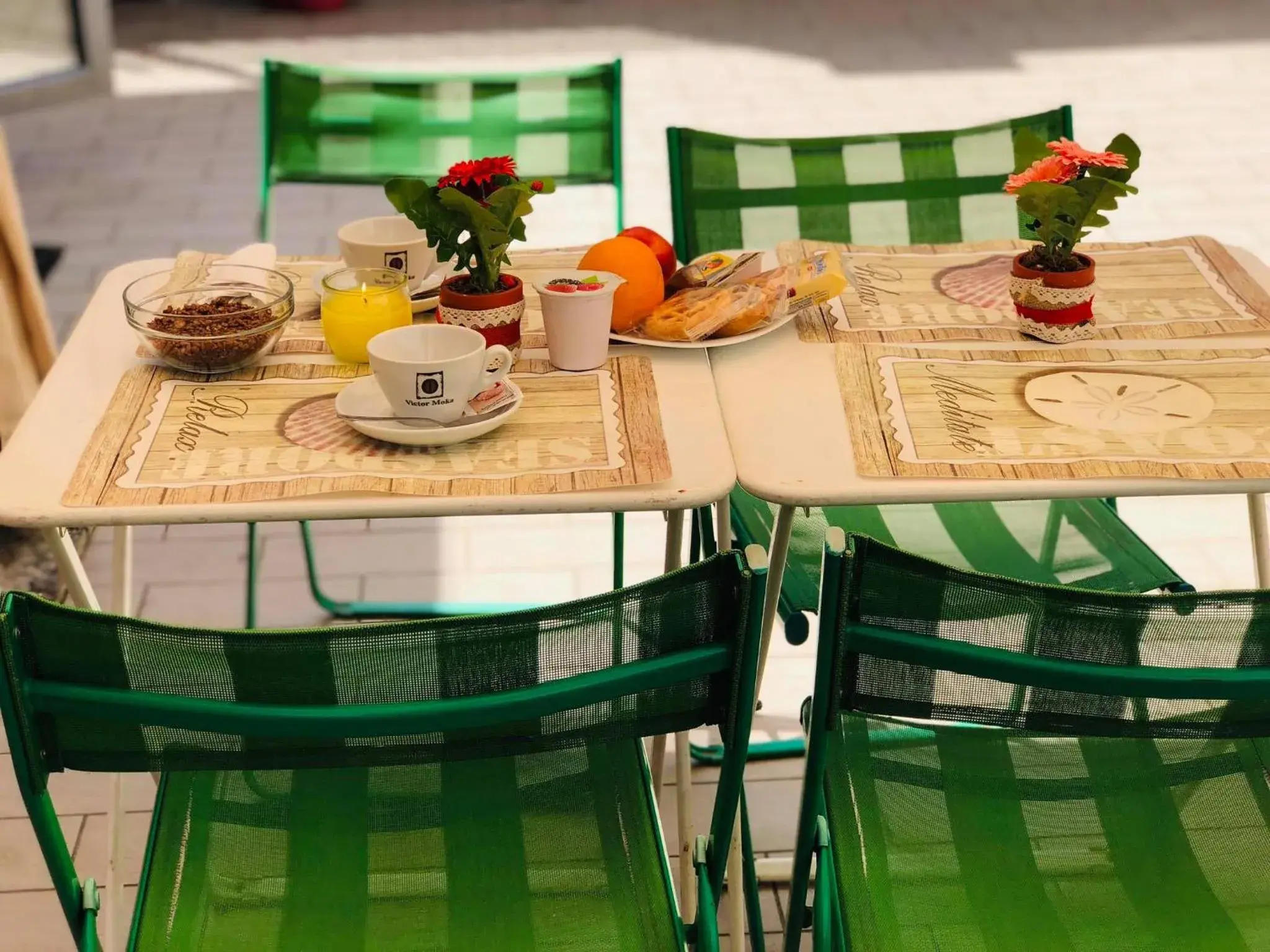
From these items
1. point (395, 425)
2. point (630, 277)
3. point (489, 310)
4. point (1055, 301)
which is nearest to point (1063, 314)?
point (1055, 301)

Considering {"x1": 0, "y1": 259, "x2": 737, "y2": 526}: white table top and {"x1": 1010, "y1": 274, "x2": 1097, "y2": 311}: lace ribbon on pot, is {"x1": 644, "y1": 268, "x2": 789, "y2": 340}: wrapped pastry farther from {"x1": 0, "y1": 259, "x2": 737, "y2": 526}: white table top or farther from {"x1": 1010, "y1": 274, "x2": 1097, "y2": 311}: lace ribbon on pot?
{"x1": 1010, "y1": 274, "x2": 1097, "y2": 311}: lace ribbon on pot

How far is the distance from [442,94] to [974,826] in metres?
1.68

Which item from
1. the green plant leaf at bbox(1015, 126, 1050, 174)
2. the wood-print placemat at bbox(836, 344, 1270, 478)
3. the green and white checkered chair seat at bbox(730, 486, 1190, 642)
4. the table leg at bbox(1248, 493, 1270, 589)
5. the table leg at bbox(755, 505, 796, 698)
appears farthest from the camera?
the table leg at bbox(1248, 493, 1270, 589)

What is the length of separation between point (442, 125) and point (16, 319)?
1025mm

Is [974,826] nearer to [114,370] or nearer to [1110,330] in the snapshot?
[1110,330]

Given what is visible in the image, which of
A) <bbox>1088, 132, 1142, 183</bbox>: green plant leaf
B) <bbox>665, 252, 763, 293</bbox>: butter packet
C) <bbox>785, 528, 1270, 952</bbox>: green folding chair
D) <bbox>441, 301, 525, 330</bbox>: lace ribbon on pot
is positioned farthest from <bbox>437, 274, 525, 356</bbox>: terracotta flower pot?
<bbox>1088, 132, 1142, 183</bbox>: green plant leaf

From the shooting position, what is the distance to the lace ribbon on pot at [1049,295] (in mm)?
1676

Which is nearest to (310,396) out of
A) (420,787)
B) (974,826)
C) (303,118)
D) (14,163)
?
(420,787)

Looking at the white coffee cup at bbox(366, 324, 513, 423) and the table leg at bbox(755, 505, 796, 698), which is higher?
the white coffee cup at bbox(366, 324, 513, 423)

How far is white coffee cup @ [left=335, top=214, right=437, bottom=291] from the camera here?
1794 millimetres

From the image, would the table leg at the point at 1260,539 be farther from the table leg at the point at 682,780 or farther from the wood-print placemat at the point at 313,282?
the wood-print placemat at the point at 313,282

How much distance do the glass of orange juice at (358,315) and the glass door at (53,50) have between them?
420 cm

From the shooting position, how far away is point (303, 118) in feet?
8.17

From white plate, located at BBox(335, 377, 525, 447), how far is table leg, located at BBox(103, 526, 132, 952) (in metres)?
0.47
